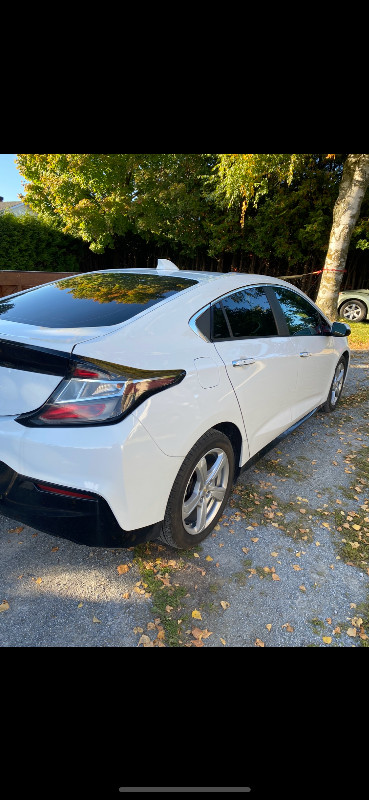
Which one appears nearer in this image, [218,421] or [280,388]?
[218,421]

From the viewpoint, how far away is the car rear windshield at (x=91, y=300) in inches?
82.9

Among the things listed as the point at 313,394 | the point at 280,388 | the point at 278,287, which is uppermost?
the point at 278,287

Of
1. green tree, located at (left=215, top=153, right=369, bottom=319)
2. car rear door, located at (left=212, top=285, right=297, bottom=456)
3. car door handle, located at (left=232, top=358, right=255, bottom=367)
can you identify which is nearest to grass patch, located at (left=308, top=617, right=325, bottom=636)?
car rear door, located at (left=212, top=285, right=297, bottom=456)

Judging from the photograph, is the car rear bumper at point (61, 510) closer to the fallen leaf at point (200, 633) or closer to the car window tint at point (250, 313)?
the fallen leaf at point (200, 633)

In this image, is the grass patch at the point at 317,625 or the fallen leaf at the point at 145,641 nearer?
the fallen leaf at the point at 145,641

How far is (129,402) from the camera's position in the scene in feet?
5.65

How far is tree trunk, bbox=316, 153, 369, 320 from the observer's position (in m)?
8.45

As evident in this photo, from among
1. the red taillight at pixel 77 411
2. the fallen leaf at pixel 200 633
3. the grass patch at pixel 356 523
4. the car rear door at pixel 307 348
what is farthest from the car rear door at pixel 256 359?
the fallen leaf at pixel 200 633

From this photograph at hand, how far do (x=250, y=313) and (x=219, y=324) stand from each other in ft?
1.53

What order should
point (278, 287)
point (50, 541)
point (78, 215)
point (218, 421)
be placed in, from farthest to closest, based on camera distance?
point (78, 215)
point (278, 287)
point (50, 541)
point (218, 421)

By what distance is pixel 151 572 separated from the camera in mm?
2289

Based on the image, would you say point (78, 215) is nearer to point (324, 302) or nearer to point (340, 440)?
point (324, 302)
